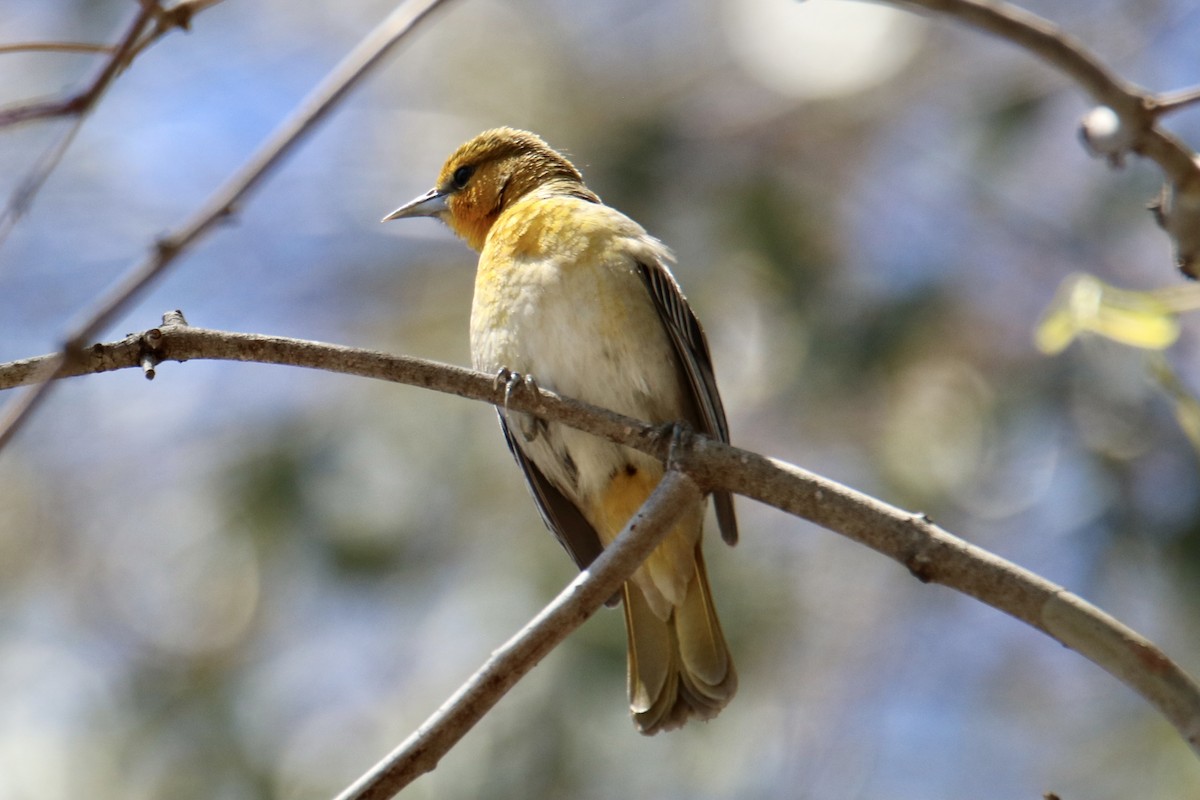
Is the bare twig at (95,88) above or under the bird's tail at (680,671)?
above

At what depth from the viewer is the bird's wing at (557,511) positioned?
15.6 feet

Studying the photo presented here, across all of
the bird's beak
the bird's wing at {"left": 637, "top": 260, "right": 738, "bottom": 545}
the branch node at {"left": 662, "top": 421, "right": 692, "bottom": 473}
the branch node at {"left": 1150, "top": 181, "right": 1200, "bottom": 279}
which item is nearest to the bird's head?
the bird's beak

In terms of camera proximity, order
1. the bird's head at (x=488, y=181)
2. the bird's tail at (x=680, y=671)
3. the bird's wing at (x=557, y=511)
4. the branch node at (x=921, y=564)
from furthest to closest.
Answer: the bird's head at (x=488, y=181) → the bird's wing at (x=557, y=511) → the bird's tail at (x=680, y=671) → the branch node at (x=921, y=564)

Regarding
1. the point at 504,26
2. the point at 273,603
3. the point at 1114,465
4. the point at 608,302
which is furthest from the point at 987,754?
the point at 504,26

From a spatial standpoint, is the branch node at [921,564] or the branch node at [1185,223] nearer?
the branch node at [1185,223]

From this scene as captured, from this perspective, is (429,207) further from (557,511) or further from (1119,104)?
(1119,104)

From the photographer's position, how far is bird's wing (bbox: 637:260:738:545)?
4406 millimetres

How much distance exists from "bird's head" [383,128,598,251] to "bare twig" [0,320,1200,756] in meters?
2.32

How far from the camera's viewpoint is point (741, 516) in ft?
27.2

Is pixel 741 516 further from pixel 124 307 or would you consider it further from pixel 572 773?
pixel 124 307

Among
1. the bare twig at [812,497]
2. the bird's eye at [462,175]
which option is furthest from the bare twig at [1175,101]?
the bird's eye at [462,175]

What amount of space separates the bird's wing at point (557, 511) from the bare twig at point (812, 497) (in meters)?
1.83

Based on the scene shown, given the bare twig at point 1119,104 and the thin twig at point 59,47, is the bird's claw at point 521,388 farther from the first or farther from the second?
the bare twig at point 1119,104

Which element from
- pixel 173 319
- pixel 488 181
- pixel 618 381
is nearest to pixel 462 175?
pixel 488 181
